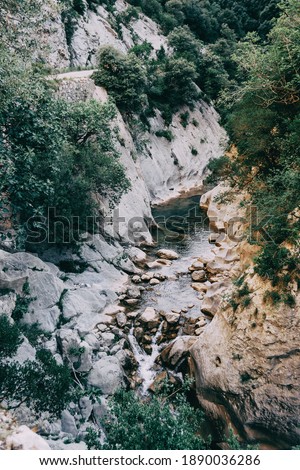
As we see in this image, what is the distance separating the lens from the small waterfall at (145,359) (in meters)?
11.6

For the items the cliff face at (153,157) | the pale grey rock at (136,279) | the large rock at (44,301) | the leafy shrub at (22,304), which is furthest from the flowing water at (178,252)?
the leafy shrub at (22,304)

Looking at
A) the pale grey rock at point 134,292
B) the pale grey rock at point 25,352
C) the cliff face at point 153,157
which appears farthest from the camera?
the cliff face at point 153,157

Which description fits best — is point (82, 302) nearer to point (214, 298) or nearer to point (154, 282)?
point (154, 282)

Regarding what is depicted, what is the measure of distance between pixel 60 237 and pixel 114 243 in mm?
4489

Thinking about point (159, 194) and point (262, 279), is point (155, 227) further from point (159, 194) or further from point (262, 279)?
point (262, 279)

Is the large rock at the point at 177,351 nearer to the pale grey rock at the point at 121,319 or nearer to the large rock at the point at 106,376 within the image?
the large rock at the point at 106,376

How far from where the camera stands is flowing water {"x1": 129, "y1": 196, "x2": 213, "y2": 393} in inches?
508

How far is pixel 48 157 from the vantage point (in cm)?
1277

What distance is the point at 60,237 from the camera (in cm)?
1581

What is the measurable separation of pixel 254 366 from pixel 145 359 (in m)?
4.63

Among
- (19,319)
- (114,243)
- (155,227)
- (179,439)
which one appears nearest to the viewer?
(179,439)

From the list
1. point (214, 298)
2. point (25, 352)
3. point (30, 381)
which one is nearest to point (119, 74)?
point (214, 298)

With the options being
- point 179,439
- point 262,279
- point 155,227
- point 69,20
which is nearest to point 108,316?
point 262,279

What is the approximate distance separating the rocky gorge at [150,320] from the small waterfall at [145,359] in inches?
1.6
